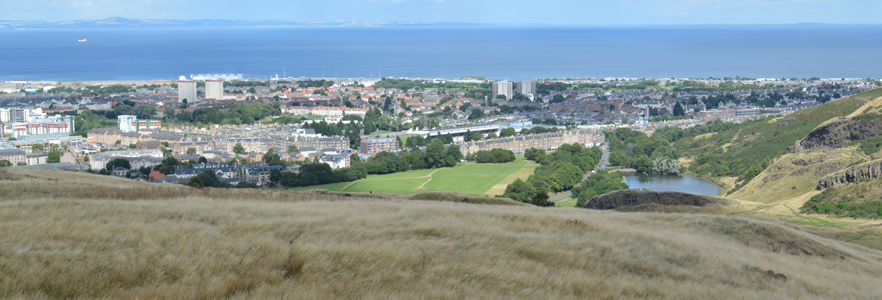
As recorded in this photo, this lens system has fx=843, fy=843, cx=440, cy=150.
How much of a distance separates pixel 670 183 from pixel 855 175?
16.2 meters

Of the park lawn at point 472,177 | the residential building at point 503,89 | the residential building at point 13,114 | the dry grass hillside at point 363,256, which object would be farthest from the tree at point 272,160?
the residential building at point 503,89

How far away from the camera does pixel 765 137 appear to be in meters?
46.8

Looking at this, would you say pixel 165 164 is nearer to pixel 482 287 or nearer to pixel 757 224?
pixel 757 224

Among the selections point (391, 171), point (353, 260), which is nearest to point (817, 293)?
point (353, 260)

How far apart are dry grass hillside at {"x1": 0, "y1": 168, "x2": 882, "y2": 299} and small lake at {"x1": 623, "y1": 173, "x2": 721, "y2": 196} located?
86.6 ft

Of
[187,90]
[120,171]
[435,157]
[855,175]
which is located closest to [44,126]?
[120,171]

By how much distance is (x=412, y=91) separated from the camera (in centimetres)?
9769

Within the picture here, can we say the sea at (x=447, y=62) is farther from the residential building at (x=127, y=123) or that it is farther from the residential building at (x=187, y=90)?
the residential building at (x=127, y=123)

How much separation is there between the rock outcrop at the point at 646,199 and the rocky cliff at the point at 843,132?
45.3ft

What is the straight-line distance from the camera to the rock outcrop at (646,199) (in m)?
23.2

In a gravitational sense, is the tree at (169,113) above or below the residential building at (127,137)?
above

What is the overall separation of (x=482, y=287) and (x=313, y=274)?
Result: 145 centimetres

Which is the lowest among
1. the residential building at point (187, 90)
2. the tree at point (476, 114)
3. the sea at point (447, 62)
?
the tree at point (476, 114)

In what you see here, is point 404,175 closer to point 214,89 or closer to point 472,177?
point 472,177
